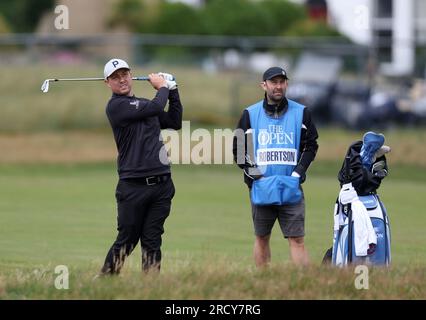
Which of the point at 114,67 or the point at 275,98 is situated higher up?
the point at 114,67

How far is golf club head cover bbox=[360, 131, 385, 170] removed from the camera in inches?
437

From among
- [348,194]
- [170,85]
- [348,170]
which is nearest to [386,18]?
[348,170]

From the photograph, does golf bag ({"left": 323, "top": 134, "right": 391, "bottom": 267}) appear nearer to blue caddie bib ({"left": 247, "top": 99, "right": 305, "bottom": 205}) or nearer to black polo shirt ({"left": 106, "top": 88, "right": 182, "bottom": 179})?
blue caddie bib ({"left": 247, "top": 99, "right": 305, "bottom": 205})

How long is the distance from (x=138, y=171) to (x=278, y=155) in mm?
1483

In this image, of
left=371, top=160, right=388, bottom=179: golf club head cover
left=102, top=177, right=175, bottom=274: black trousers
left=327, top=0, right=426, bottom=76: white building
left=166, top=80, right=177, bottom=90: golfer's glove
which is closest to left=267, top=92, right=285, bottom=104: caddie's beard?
left=166, top=80, right=177, bottom=90: golfer's glove

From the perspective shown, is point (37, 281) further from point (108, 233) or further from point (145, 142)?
point (108, 233)

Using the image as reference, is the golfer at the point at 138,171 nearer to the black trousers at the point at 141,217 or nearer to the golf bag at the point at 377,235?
the black trousers at the point at 141,217

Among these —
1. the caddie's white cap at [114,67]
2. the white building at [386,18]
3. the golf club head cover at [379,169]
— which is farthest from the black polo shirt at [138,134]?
the white building at [386,18]

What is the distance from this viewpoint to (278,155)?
10867 millimetres

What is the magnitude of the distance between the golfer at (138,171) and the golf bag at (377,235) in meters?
1.88

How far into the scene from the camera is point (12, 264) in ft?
40.3

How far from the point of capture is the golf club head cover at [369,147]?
11.1 metres

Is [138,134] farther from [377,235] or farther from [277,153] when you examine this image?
[377,235]

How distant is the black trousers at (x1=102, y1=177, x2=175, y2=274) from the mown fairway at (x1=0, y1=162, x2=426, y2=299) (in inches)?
10.4
